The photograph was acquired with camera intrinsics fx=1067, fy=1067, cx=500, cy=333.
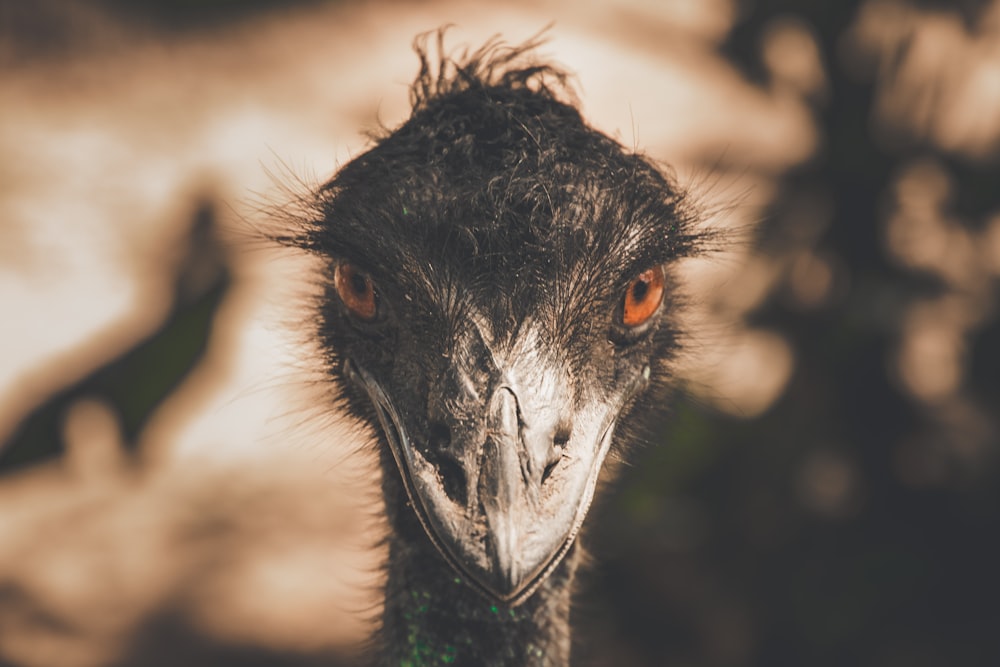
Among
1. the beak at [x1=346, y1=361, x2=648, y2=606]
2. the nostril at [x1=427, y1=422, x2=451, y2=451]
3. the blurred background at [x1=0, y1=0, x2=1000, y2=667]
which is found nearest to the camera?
the beak at [x1=346, y1=361, x2=648, y2=606]

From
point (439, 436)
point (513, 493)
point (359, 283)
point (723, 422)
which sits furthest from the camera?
point (723, 422)

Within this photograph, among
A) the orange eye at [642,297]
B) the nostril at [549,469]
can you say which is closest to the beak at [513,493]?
the nostril at [549,469]

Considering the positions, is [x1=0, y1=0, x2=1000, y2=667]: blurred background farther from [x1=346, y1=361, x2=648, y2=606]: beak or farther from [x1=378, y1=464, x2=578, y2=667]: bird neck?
[x1=346, y1=361, x2=648, y2=606]: beak

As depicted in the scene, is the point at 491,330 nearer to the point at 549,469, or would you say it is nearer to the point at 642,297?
the point at 549,469

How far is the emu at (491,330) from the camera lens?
1513 mm

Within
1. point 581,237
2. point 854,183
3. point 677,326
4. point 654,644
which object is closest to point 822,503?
point 654,644

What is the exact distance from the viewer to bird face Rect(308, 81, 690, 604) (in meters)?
1.50

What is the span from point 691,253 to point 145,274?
10.7 ft

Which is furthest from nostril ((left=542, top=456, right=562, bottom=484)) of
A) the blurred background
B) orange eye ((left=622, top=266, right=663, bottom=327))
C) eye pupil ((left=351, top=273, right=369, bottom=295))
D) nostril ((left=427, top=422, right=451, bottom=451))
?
the blurred background

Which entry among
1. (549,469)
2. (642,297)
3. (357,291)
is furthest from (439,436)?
(642,297)

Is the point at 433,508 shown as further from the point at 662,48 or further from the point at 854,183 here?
the point at 662,48

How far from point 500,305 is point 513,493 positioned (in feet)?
1.09

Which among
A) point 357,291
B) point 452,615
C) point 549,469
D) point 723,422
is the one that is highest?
point 357,291

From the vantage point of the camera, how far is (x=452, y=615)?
193cm
